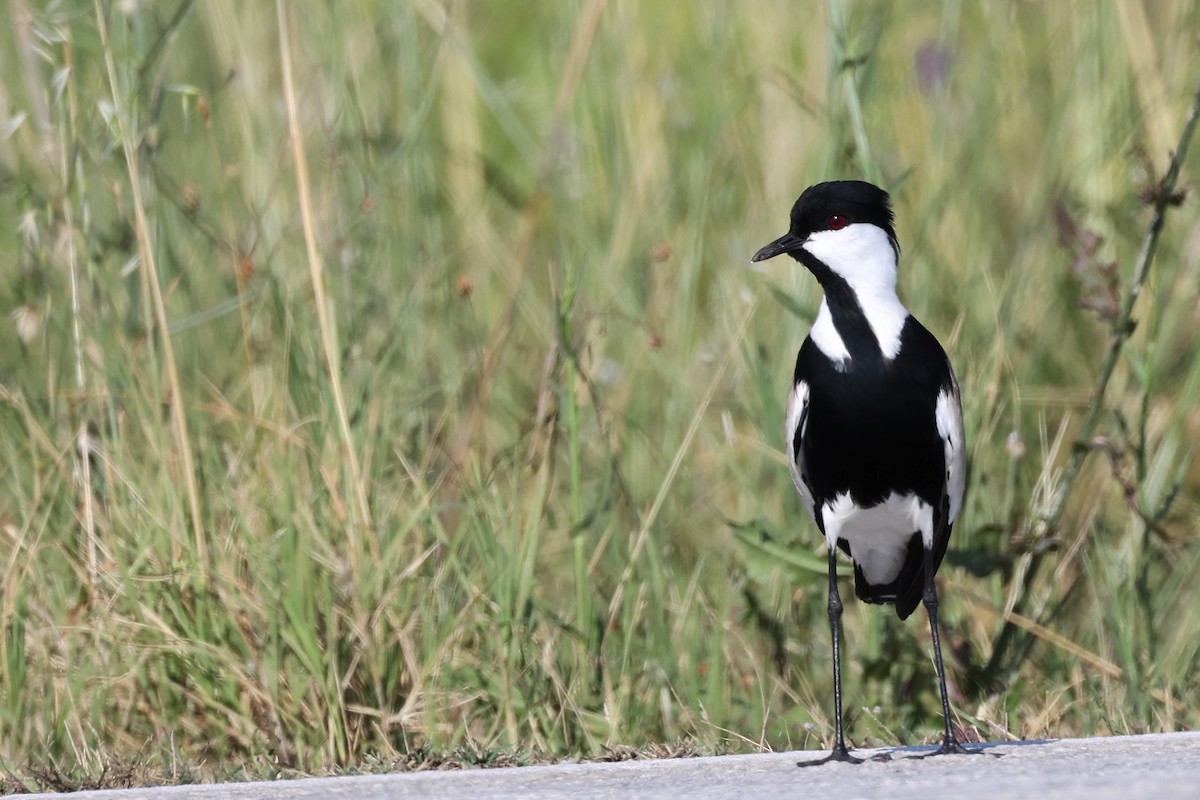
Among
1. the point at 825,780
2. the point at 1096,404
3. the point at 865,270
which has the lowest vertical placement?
the point at 825,780

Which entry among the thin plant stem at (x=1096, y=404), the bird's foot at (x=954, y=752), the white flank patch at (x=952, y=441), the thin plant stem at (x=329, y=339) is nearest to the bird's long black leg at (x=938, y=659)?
the bird's foot at (x=954, y=752)

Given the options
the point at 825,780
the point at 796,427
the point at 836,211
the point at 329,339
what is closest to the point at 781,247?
the point at 836,211

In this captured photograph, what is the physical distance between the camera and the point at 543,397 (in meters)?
4.13

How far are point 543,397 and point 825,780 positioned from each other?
5.25 feet

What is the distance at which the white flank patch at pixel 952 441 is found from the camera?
3646 mm

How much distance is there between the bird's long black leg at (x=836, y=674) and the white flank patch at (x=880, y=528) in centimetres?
7

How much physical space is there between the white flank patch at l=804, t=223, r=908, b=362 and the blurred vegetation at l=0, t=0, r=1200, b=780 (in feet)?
0.96

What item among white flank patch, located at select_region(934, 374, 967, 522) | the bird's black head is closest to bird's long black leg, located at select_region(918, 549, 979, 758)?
white flank patch, located at select_region(934, 374, 967, 522)

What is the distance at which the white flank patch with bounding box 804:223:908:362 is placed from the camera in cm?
362

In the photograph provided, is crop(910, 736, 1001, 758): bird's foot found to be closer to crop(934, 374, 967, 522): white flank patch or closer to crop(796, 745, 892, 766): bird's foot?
crop(796, 745, 892, 766): bird's foot

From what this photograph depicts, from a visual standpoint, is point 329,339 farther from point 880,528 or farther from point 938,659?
point 938,659

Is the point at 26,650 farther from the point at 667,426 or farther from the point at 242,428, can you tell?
the point at 667,426

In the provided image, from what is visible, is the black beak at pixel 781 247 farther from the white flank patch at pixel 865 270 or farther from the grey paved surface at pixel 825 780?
the grey paved surface at pixel 825 780

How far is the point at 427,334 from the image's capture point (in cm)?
508
